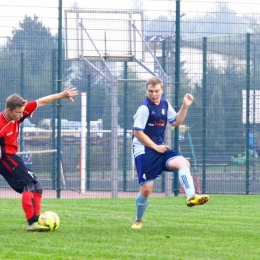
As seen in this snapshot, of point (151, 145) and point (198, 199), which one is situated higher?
point (151, 145)

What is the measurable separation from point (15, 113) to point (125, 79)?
7.23 metres

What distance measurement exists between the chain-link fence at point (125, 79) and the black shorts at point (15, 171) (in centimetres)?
650

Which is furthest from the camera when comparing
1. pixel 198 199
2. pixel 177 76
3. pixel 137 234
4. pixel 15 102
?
pixel 177 76

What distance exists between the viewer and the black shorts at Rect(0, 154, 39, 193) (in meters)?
8.42

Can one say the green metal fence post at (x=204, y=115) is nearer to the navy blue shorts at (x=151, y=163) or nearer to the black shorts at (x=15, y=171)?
the navy blue shorts at (x=151, y=163)

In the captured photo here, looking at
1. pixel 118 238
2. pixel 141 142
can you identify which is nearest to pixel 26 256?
pixel 118 238

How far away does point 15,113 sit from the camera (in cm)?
832

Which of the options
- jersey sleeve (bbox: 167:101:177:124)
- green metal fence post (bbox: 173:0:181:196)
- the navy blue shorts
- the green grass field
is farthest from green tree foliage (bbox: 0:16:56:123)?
the navy blue shorts

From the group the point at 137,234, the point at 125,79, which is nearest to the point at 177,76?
the point at 125,79

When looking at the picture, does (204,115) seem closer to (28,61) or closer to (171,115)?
(28,61)

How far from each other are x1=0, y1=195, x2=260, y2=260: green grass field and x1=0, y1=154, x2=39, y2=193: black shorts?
53 cm

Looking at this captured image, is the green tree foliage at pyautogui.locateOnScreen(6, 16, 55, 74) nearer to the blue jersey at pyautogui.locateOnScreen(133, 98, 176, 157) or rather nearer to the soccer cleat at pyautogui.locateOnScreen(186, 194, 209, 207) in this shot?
the blue jersey at pyautogui.locateOnScreen(133, 98, 176, 157)

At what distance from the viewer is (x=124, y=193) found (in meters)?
15.9

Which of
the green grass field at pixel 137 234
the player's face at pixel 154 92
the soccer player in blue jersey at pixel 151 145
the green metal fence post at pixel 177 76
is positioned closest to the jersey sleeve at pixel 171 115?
the soccer player in blue jersey at pixel 151 145
